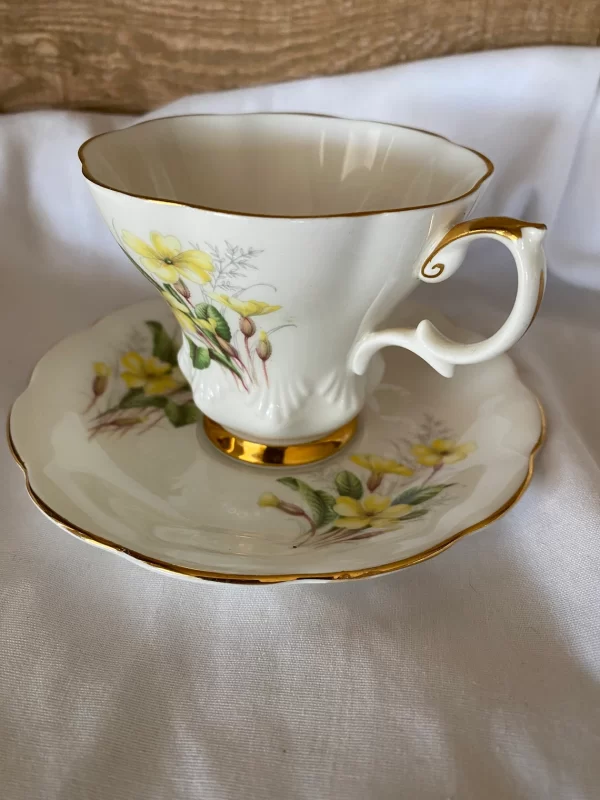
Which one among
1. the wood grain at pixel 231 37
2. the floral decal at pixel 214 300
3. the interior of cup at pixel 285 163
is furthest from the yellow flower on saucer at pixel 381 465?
the wood grain at pixel 231 37

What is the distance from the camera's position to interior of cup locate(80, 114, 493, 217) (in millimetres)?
533

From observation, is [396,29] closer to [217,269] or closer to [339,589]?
[217,269]

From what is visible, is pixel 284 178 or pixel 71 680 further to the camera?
pixel 284 178

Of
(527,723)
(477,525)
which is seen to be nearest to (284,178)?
(477,525)

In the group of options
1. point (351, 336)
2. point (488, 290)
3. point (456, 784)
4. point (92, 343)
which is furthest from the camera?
point (488, 290)

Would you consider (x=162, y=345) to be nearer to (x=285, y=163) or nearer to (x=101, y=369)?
(x=101, y=369)

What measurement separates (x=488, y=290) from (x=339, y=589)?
47 centimetres

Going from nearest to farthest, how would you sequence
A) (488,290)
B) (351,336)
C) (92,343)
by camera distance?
(351,336), (92,343), (488,290)

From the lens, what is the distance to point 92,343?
1.99ft

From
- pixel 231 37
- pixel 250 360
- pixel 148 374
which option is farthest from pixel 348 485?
pixel 231 37

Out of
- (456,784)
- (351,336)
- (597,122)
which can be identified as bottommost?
(456,784)

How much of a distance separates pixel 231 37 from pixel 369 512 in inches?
19.6

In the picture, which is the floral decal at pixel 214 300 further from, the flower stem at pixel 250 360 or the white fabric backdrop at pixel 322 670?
the white fabric backdrop at pixel 322 670

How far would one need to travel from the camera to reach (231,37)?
65 centimetres
